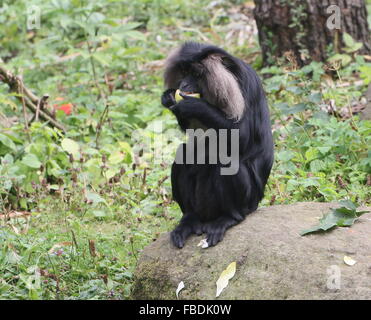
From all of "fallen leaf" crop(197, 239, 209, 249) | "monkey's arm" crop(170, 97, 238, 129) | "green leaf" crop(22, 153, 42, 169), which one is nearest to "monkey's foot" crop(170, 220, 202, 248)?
"fallen leaf" crop(197, 239, 209, 249)

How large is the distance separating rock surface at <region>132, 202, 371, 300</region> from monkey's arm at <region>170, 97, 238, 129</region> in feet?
2.31

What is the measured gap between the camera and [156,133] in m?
7.70

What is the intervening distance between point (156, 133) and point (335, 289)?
4281mm

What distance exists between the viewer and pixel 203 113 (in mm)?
4594

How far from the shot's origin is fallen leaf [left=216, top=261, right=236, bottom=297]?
13.3 ft

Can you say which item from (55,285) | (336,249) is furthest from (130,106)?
(336,249)

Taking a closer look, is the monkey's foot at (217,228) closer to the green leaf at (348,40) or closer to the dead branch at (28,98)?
the dead branch at (28,98)

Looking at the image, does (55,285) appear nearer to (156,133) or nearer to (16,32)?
(156,133)

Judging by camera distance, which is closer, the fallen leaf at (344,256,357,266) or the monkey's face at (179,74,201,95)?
the fallen leaf at (344,256,357,266)

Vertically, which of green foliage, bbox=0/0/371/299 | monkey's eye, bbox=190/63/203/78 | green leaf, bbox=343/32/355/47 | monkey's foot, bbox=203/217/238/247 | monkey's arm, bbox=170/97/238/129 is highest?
monkey's eye, bbox=190/63/203/78

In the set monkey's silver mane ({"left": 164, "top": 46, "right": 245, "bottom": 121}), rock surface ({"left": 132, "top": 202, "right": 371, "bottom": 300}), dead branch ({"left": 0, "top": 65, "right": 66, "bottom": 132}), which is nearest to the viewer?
rock surface ({"left": 132, "top": 202, "right": 371, "bottom": 300})

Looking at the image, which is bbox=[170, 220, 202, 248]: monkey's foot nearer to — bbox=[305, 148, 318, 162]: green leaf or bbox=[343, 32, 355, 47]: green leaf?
bbox=[305, 148, 318, 162]: green leaf

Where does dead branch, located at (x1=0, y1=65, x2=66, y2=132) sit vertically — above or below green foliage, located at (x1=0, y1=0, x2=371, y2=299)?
above

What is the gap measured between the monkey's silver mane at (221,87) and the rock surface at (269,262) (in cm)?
80
